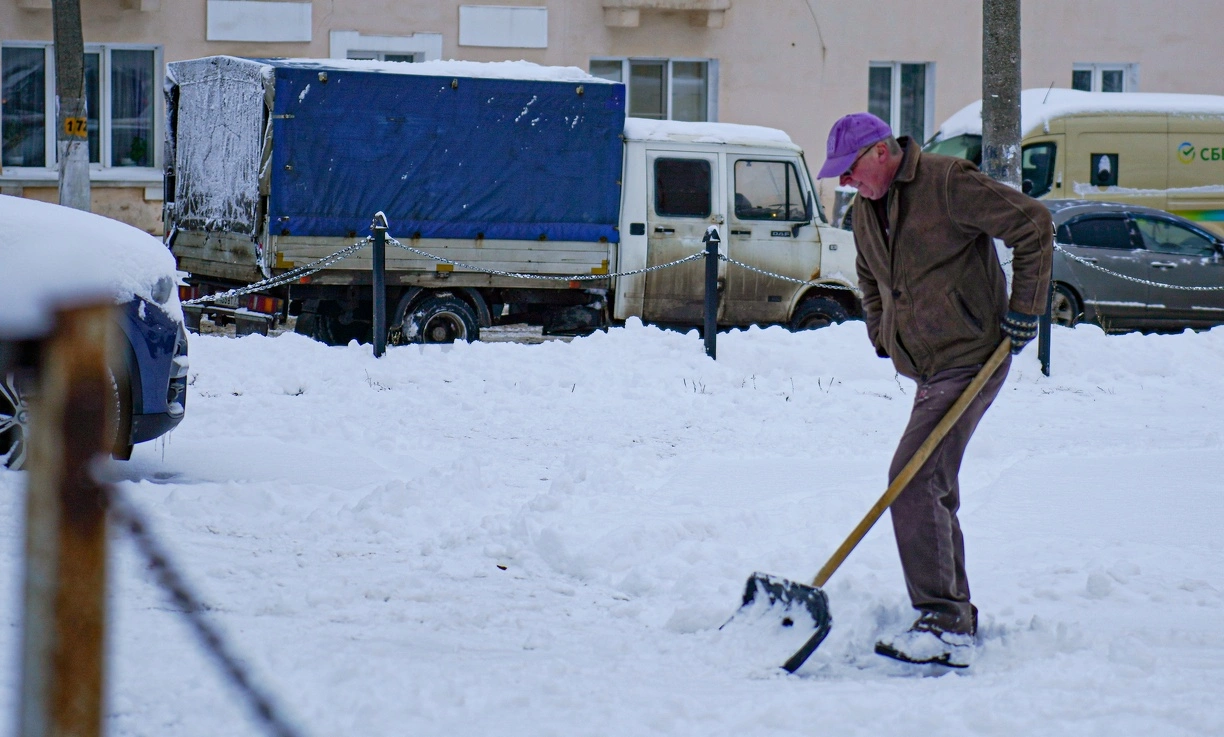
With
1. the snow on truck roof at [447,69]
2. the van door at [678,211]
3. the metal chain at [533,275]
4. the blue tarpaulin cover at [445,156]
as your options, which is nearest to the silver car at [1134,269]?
the van door at [678,211]

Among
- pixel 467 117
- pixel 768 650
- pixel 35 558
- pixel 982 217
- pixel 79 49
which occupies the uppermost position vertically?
pixel 79 49

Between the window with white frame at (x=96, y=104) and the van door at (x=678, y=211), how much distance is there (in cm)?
1005

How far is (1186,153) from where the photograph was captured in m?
17.7

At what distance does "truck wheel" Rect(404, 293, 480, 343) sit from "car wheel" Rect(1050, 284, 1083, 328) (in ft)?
19.7

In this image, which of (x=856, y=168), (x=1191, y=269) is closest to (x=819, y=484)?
(x=856, y=168)

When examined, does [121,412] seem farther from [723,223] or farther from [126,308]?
[723,223]

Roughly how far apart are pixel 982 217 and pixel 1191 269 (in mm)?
11778

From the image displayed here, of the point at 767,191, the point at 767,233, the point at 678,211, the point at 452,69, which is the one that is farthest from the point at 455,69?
the point at 767,233

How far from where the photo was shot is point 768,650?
4.38 m

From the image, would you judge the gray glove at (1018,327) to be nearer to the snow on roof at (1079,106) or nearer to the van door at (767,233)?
the van door at (767,233)

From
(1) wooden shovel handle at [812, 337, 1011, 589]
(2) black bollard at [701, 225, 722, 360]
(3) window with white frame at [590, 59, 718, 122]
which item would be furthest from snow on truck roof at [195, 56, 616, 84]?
(1) wooden shovel handle at [812, 337, 1011, 589]

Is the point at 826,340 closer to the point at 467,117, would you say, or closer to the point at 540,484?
the point at 467,117

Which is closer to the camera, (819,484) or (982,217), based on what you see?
(982,217)

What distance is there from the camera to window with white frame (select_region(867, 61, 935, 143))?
2264 cm
